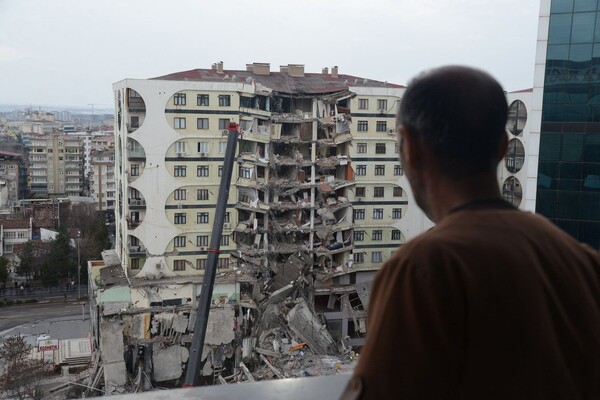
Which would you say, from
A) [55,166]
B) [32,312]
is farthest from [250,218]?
[55,166]

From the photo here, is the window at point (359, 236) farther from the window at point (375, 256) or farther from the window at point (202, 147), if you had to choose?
the window at point (202, 147)

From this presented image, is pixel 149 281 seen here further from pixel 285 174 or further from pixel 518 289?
pixel 518 289

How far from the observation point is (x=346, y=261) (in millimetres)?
9180

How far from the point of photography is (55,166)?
19062mm

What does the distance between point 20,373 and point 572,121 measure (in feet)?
18.5

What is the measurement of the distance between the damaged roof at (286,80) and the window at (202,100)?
321 mm

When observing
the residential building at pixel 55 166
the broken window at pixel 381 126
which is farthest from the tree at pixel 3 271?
the residential building at pixel 55 166

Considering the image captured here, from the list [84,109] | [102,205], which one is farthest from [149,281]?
[84,109]

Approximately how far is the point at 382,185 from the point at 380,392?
28.8 ft

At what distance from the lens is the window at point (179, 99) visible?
7.69m

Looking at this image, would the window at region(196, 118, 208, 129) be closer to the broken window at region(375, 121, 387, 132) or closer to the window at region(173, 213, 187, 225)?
the window at region(173, 213, 187, 225)

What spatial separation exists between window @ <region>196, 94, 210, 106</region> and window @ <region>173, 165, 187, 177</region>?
0.84 m

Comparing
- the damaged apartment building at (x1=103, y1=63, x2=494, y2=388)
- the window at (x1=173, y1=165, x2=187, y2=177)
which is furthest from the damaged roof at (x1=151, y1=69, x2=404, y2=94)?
the window at (x1=173, y1=165, x2=187, y2=177)

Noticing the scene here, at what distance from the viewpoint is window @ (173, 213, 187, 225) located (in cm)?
802
